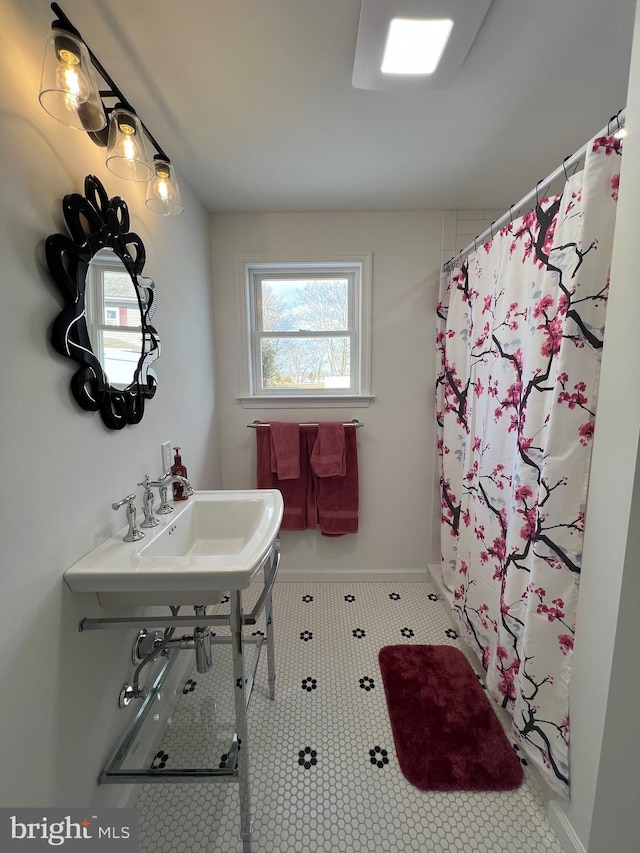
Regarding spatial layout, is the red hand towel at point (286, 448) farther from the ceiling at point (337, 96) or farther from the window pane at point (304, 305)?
the ceiling at point (337, 96)

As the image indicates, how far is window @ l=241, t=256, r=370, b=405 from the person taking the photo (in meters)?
2.06

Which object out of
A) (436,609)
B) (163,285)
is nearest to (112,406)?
(163,285)

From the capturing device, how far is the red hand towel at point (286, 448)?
203 cm

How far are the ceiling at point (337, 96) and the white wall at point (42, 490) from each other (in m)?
0.32

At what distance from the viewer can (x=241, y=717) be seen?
94 centimetres

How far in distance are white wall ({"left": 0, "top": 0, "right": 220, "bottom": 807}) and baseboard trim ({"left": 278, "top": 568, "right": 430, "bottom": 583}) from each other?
4.06ft

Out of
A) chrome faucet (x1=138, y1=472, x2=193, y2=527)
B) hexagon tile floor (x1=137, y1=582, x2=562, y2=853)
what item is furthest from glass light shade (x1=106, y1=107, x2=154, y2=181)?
hexagon tile floor (x1=137, y1=582, x2=562, y2=853)

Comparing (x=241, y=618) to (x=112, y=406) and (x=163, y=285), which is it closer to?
(x=112, y=406)

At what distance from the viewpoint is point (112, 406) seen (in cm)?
102

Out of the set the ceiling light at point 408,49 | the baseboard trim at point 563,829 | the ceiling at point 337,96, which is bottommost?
the baseboard trim at point 563,829

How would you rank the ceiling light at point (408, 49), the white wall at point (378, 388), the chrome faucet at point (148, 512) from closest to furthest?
the ceiling light at point (408, 49), the chrome faucet at point (148, 512), the white wall at point (378, 388)

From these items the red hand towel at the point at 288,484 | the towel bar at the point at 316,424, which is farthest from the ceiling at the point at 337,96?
the red hand towel at the point at 288,484

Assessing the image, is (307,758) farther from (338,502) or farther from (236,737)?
(338,502)

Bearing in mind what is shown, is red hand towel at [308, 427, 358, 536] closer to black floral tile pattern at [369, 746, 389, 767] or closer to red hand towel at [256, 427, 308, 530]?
red hand towel at [256, 427, 308, 530]
